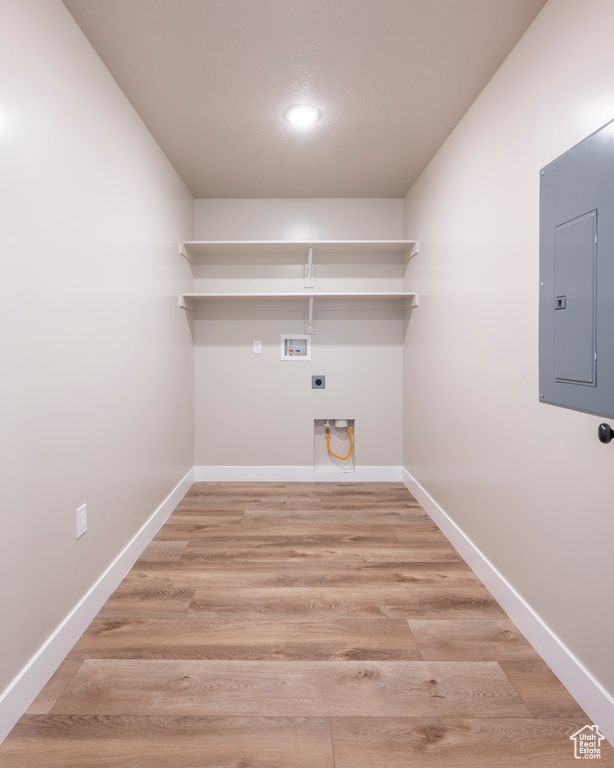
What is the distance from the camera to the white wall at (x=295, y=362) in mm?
3537

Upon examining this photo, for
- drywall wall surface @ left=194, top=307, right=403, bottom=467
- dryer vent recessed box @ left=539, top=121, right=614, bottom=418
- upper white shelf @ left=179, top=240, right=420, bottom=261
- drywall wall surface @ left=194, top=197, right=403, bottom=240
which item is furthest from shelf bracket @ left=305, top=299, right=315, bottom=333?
dryer vent recessed box @ left=539, top=121, right=614, bottom=418

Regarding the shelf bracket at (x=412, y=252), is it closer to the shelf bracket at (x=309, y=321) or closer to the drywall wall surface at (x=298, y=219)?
the drywall wall surface at (x=298, y=219)

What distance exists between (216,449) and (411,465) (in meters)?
1.60

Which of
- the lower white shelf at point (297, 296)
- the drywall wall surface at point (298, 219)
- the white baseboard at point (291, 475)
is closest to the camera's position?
the lower white shelf at point (297, 296)

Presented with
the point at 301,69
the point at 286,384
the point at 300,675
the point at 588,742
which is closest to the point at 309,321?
the point at 286,384

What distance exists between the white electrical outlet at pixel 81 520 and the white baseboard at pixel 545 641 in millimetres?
1742

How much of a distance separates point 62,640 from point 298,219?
3.10m

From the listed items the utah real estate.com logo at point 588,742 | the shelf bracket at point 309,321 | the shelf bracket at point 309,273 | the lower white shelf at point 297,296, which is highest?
the shelf bracket at point 309,273

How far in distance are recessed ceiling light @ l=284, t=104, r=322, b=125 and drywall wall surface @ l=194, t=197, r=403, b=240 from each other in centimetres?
118

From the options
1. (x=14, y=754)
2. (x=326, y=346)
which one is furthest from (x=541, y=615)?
(x=326, y=346)

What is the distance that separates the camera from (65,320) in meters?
1.55

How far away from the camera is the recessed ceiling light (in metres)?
2.21

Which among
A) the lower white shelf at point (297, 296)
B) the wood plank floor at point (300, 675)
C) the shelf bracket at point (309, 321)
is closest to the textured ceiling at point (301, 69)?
the lower white shelf at point (297, 296)

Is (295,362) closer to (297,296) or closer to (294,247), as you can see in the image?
(297,296)
